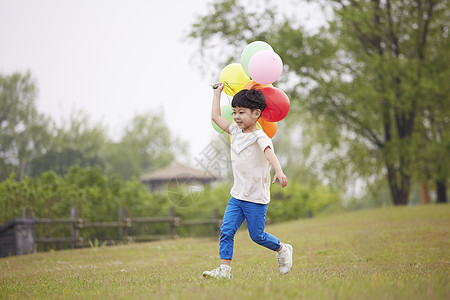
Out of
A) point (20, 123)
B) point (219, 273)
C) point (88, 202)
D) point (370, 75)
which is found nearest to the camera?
Result: point (219, 273)

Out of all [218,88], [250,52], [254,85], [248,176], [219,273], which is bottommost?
[219,273]

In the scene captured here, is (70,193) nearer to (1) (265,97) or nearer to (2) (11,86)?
(1) (265,97)

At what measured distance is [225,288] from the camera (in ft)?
11.8

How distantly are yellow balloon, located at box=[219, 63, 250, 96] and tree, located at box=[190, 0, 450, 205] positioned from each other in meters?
13.8

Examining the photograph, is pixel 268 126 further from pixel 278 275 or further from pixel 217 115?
pixel 278 275

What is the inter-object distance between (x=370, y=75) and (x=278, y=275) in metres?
17.4

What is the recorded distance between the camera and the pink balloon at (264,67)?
5469mm

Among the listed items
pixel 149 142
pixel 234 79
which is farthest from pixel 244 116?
pixel 149 142

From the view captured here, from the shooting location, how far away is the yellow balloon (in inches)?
227

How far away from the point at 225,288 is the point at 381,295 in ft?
3.57

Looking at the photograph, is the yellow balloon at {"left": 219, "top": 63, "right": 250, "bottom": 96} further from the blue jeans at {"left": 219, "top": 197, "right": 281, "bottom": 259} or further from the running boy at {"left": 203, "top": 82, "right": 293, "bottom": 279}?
the blue jeans at {"left": 219, "top": 197, "right": 281, "bottom": 259}

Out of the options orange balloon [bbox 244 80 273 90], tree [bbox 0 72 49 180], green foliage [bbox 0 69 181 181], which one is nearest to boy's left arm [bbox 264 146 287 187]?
orange balloon [bbox 244 80 273 90]

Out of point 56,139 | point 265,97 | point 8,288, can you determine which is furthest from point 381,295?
point 56,139

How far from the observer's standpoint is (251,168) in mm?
4684
